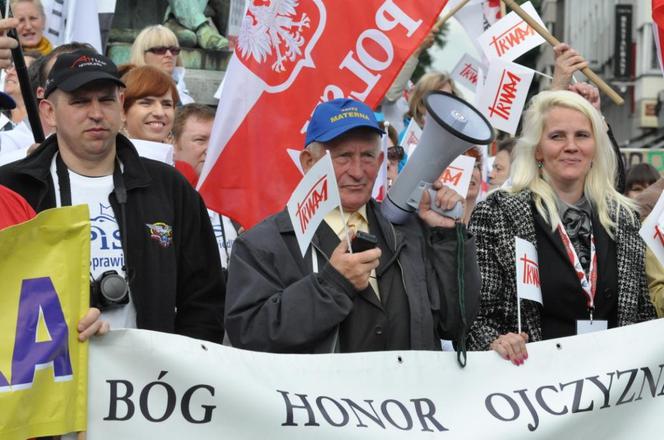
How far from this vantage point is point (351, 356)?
482 cm

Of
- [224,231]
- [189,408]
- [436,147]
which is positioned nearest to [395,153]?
[224,231]

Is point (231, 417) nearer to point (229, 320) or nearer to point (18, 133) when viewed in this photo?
point (229, 320)

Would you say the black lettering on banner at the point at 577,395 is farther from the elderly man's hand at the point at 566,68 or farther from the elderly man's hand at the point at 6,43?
the elderly man's hand at the point at 6,43

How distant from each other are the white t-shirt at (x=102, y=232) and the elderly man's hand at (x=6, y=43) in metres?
0.43

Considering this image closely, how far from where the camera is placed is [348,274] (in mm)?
4719

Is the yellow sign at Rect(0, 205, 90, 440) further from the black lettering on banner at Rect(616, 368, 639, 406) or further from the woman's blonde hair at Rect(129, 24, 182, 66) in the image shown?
the woman's blonde hair at Rect(129, 24, 182, 66)

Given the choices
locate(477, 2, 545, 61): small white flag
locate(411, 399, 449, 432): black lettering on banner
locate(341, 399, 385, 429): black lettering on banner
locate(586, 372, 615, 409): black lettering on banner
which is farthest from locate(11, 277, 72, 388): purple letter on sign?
locate(477, 2, 545, 61): small white flag

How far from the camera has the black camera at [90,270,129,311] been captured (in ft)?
16.2

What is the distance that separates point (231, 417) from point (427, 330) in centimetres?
77

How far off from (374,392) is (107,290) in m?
0.98

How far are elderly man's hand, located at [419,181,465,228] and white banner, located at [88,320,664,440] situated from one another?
48cm

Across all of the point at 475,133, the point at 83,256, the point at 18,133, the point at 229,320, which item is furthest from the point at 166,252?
the point at 18,133

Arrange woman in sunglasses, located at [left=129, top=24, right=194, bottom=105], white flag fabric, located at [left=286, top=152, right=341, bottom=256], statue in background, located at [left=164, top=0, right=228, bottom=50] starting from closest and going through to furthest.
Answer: white flag fabric, located at [left=286, top=152, right=341, bottom=256], woman in sunglasses, located at [left=129, top=24, right=194, bottom=105], statue in background, located at [left=164, top=0, right=228, bottom=50]

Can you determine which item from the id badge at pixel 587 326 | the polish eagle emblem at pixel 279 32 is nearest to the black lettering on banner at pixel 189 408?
the id badge at pixel 587 326
